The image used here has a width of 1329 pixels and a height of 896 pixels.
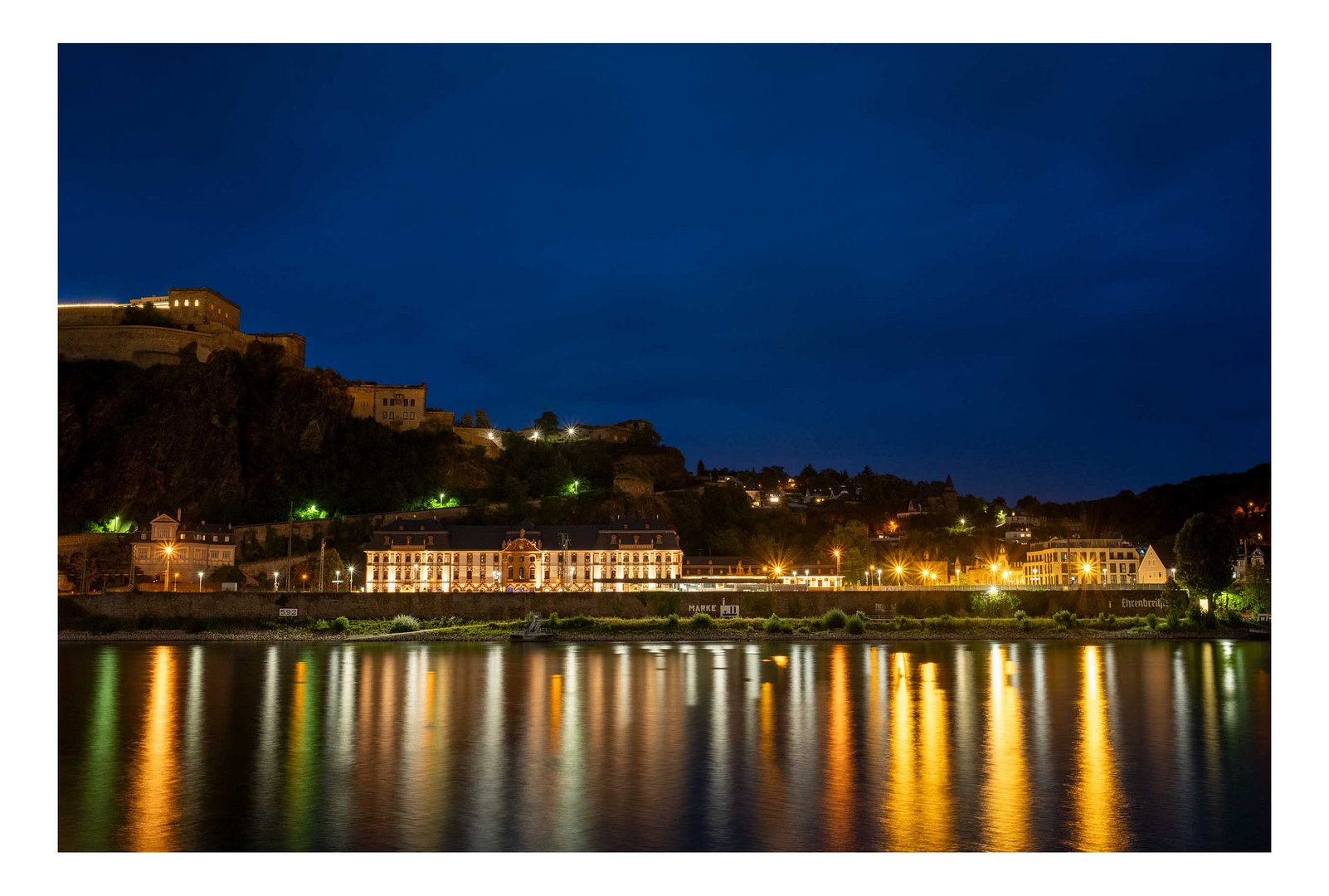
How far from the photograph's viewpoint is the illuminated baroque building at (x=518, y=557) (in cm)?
5525

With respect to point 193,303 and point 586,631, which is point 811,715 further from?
point 193,303

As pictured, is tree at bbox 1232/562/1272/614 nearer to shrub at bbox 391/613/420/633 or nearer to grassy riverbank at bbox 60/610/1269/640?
grassy riverbank at bbox 60/610/1269/640

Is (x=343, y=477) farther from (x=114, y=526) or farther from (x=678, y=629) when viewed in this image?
(x=678, y=629)

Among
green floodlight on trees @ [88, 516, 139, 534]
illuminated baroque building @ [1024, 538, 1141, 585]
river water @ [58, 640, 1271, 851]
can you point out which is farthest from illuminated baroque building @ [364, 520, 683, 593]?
river water @ [58, 640, 1271, 851]

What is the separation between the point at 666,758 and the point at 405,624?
30.6 meters

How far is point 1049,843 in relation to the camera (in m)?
10.6

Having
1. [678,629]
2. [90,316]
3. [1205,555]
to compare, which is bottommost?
[678,629]

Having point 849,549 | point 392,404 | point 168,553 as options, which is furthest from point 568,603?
point 392,404

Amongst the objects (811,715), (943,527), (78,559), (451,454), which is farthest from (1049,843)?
(943,527)

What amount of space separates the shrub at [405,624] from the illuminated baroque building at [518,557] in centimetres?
948

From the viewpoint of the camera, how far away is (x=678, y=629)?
4212cm

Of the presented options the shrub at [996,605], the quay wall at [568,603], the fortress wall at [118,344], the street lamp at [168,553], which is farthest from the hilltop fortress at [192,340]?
the shrub at [996,605]

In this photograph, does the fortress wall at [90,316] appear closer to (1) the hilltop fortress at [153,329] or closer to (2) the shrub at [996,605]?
(1) the hilltop fortress at [153,329]

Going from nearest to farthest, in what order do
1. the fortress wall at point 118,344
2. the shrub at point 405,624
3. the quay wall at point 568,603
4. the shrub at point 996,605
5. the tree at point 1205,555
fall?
the tree at point 1205,555 → the shrub at point 405,624 → the quay wall at point 568,603 → the shrub at point 996,605 → the fortress wall at point 118,344
